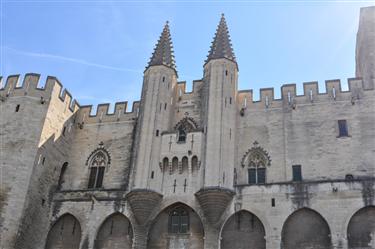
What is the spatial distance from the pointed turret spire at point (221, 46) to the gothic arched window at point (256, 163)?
489cm

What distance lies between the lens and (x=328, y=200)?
756 inches

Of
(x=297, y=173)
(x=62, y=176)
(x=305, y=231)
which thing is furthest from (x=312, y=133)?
(x=62, y=176)

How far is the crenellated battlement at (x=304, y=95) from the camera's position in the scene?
22.7 m

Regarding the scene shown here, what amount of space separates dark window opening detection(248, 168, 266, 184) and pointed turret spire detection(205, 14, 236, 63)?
232 inches

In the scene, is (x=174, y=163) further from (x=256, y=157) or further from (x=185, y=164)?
(x=256, y=157)

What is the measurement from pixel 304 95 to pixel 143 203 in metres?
9.41

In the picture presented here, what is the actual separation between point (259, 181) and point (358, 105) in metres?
5.89

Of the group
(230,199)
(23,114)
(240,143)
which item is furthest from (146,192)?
(23,114)

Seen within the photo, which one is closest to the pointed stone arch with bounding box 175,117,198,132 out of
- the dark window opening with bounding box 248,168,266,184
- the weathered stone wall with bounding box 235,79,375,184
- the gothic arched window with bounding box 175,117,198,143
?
A: the gothic arched window with bounding box 175,117,198,143

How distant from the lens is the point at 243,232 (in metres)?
20.2

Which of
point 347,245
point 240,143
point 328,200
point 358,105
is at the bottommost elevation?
point 347,245

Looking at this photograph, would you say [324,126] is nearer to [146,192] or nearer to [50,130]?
[146,192]

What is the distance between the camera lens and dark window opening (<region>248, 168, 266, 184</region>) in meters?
21.7

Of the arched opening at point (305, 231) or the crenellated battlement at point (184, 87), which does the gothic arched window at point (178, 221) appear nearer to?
the arched opening at point (305, 231)
